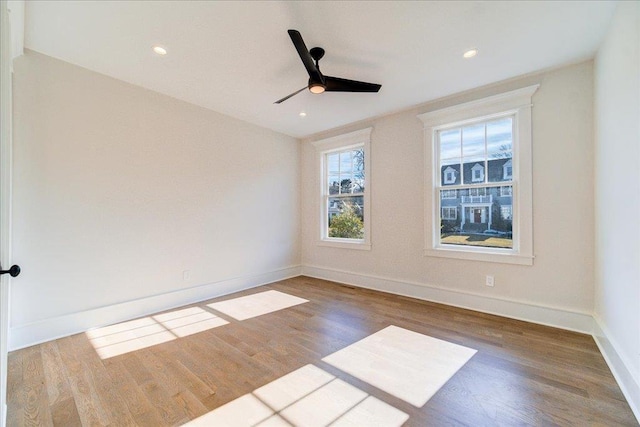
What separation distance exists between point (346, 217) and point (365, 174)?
2.88 feet

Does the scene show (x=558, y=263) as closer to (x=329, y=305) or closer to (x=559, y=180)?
(x=559, y=180)

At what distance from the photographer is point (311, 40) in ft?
7.82

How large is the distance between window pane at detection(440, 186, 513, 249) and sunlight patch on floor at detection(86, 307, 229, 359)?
312 centimetres

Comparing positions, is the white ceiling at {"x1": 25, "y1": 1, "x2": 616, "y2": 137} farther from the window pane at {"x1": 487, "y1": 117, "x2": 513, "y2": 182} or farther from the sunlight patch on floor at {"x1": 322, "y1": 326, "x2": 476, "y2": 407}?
the sunlight patch on floor at {"x1": 322, "y1": 326, "x2": 476, "y2": 407}

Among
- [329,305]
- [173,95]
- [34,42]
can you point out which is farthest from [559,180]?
[34,42]

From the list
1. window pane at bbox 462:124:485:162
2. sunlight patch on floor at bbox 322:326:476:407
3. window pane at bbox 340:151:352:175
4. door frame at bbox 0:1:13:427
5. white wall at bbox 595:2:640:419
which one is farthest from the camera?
window pane at bbox 340:151:352:175

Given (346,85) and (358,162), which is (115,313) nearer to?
(346,85)

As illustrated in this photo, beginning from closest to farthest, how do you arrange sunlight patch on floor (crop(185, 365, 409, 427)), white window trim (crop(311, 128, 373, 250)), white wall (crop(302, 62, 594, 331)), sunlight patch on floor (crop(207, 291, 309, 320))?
sunlight patch on floor (crop(185, 365, 409, 427)) → white wall (crop(302, 62, 594, 331)) → sunlight patch on floor (crop(207, 291, 309, 320)) → white window trim (crop(311, 128, 373, 250))

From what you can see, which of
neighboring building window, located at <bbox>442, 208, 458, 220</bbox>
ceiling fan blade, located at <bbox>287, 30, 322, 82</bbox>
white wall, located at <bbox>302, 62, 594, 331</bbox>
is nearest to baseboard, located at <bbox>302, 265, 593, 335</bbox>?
white wall, located at <bbox>302, 62, 594, 331</bbox>

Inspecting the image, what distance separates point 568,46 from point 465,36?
1038 mm

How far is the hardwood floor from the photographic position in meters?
1.63

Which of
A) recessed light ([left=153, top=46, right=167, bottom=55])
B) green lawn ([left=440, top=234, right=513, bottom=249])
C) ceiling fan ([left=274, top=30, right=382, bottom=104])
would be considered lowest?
green lawn ([left=440, top=234, right=513, bottom=249])

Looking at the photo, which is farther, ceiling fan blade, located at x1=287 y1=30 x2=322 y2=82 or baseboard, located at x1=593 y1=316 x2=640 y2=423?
ceiling fan blade, located at x1=287 y1=30 x2=322 y2=82

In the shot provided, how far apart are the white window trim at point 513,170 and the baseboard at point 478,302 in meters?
0.48
